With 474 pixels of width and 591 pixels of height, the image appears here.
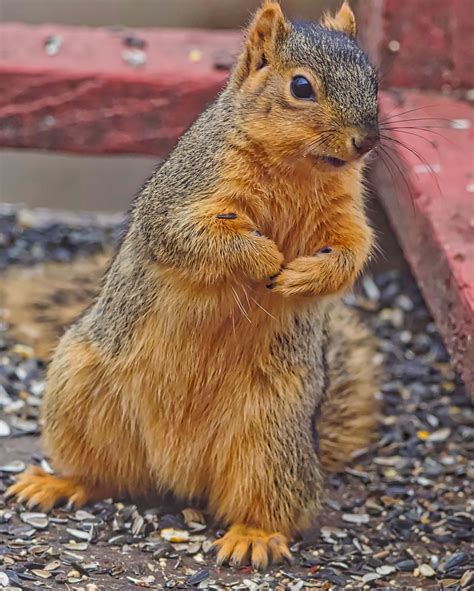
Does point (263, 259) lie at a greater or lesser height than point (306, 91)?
lesser

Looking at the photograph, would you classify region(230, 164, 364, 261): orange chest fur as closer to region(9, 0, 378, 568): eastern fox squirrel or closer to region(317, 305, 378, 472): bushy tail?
region(9, 0, 378, 568): eastern fox squirrel

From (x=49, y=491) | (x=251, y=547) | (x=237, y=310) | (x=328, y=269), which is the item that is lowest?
(x=251, y=547)

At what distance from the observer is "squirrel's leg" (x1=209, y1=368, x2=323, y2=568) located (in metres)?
3.54

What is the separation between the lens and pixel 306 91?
3.22m

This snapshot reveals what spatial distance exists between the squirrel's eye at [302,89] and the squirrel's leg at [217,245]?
1.15 ft

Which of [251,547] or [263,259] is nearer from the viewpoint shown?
[263,259]

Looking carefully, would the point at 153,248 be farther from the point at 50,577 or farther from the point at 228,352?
the point at 50,577

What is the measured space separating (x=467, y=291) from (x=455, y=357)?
0.68ft

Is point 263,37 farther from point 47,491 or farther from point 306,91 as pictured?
point 47,491

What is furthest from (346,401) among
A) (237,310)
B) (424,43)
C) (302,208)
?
(424,43)

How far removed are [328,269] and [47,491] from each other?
1141mm

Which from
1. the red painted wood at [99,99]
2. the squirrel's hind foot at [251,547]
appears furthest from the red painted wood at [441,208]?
the red painted wood at [99,99]

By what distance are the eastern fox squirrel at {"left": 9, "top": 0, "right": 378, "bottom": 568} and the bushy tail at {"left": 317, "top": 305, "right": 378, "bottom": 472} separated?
0.29 m

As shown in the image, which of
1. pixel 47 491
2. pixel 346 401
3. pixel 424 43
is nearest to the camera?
pixel 47 491
